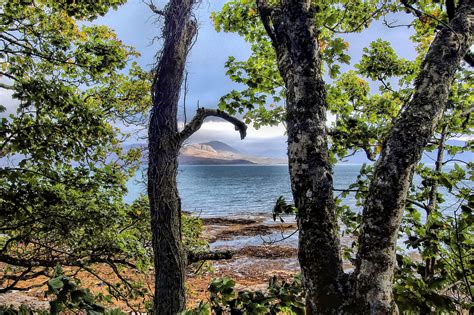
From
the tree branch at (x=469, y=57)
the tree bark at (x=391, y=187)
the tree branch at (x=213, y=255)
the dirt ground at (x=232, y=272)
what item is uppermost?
the tree branch at (x=469, y=57)

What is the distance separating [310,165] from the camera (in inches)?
88.0

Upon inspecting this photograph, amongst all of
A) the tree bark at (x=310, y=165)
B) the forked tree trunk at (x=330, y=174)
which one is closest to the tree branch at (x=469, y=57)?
the forked tree trunk at (x=330, y=174)

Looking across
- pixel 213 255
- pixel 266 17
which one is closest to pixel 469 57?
pixel 266 17

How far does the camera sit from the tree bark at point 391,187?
191 cm

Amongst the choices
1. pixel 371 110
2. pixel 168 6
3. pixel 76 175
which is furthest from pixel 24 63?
pixel 371 110

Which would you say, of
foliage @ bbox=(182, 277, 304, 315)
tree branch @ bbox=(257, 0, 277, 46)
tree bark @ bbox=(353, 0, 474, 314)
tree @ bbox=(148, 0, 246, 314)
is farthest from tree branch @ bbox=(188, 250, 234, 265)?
tree branch @ bbox=(257, 0, 277, 46)

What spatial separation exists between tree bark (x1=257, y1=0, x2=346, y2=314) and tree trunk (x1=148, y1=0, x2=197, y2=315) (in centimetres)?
299

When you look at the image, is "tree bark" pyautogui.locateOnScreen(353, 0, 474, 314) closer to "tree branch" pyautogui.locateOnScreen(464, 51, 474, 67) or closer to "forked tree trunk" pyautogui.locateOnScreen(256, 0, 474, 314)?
"forked tree trunk" pyautogui.locateOnScreen(256, 0, 474, 314)

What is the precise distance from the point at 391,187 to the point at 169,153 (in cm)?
380

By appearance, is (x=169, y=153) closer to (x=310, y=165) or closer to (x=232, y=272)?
(x=310, y=165)

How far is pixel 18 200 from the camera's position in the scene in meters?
4.40

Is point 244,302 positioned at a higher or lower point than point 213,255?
higher

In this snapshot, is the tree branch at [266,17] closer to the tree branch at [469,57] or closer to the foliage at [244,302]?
the tree branch at [469,57]

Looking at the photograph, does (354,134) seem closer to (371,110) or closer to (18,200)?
(371,110)
